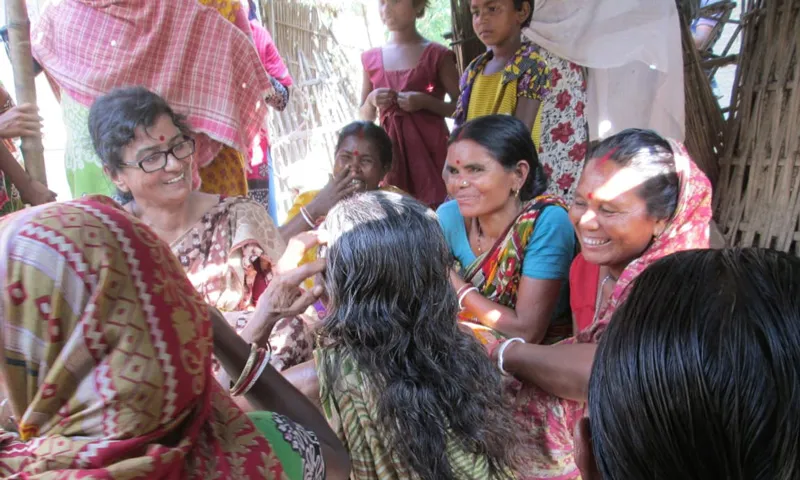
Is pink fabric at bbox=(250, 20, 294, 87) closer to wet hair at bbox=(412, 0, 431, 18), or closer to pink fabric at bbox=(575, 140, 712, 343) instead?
wet hair at bbox=(412, 0, 431, 18)

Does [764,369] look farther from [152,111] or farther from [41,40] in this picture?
[41,40]

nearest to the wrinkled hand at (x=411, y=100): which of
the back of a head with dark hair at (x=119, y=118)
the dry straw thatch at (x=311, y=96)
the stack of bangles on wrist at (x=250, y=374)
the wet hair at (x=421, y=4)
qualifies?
the wet hair at (x=421, y=4)

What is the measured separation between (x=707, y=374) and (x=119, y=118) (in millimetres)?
2340

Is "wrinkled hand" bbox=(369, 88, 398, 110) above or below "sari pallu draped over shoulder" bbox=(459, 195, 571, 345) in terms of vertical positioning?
above

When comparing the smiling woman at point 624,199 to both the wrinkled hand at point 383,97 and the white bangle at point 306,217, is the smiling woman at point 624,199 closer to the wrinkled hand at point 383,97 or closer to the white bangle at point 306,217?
the white bangle at point 306,217

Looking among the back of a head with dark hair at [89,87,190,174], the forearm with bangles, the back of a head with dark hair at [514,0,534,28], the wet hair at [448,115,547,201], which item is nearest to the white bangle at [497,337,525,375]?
the forearm with bangles

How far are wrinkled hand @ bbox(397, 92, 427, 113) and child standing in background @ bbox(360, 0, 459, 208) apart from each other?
3cm

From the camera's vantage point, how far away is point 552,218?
8.04 feet

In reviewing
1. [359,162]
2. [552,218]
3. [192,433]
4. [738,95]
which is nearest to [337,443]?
[192,433]

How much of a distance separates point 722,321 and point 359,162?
312 cm

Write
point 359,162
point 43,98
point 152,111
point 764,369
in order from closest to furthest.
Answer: point 764,369, point 152,111, point 359,162, point 43,98

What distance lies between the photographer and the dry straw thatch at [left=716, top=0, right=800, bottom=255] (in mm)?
3631

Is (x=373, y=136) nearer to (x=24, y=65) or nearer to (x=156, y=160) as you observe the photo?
(x=156, y=160)

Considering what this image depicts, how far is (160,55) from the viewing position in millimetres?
2975
